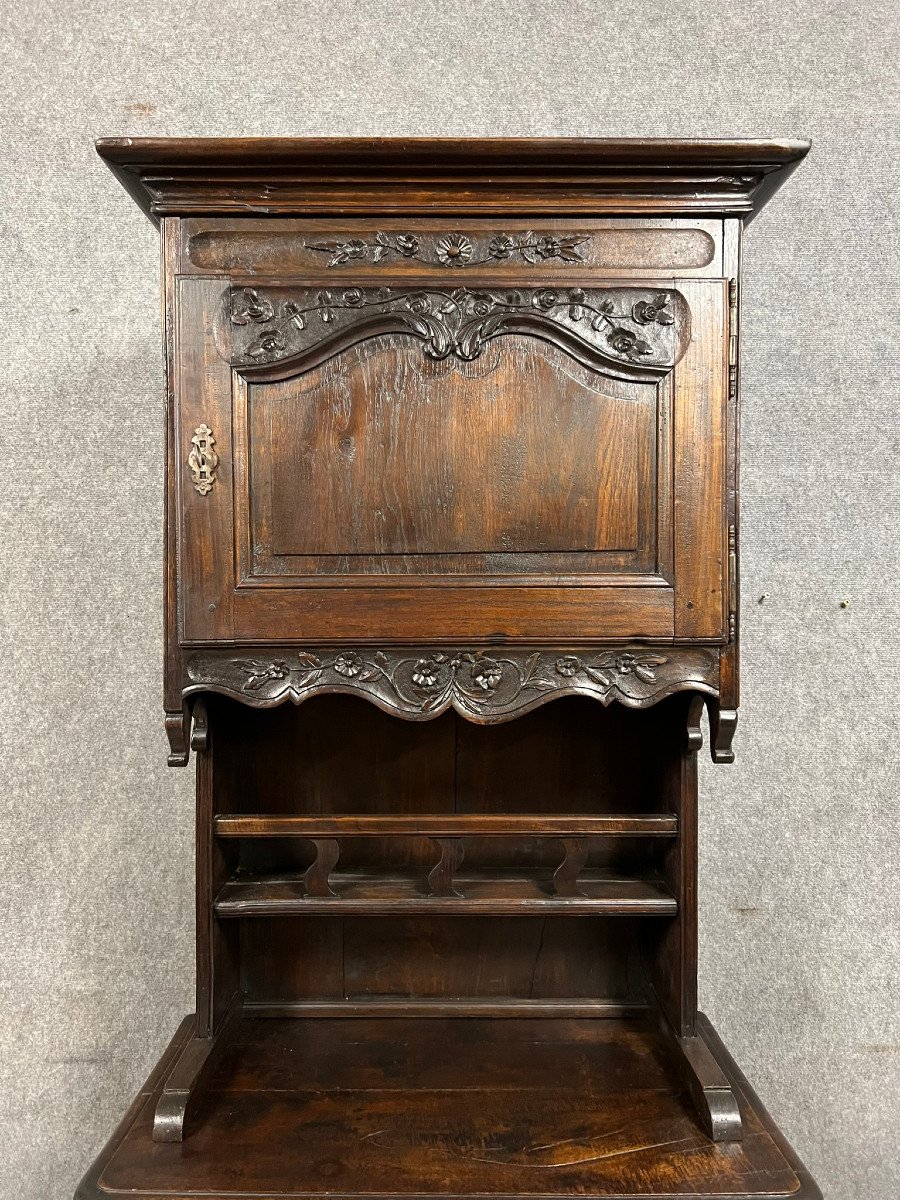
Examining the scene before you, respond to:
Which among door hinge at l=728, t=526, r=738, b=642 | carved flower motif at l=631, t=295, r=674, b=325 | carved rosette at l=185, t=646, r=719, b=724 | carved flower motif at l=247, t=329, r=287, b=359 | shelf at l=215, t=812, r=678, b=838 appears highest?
carved flower motif at l=631, t=295, r=674, b=325

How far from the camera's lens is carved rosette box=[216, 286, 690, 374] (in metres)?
1.19

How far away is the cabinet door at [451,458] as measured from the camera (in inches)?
46.8

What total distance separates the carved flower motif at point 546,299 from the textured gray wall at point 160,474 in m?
0.64

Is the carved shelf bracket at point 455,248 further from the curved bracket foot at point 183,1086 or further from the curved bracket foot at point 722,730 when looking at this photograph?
the curved bracket foot at point 183,1086

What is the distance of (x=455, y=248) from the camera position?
121 centimetres

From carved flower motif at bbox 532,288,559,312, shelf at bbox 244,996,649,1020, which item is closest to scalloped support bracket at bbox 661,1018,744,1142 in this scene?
shelf at bbox 244,996,649,1020

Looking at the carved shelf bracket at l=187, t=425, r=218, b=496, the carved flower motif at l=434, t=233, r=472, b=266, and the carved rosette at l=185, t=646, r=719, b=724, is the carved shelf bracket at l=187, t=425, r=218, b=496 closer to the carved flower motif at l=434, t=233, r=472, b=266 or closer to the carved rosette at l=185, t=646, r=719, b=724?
the carved rosette at l=185, t=646, r=719, b=724

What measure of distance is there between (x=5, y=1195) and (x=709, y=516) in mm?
1703

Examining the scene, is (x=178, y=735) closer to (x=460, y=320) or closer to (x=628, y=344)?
(x=460, y=320)

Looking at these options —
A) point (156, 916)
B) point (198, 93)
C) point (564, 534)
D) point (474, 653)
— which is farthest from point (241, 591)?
point (198, 93)

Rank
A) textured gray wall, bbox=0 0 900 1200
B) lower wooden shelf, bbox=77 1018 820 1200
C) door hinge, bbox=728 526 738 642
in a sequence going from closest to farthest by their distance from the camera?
lower wooden shelf, bbox=77 1018 820 1200
door hinge, bbox=728 526 738 642
textured gray wall, bbox=0 0 900 1200

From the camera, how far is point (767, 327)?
1696 millimetres

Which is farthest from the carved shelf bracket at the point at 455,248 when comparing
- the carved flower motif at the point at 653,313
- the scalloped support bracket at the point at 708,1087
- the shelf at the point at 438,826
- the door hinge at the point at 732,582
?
the scalloped support bracket at the point at 708,1087

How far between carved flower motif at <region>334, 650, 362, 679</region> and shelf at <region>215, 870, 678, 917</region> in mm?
357
